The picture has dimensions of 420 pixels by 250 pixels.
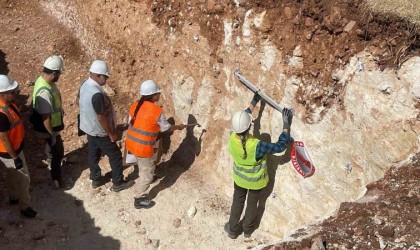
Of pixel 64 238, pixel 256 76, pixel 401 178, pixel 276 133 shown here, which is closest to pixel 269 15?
pixel 256 76

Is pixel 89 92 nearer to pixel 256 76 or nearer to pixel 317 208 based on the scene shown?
pixel 256 76

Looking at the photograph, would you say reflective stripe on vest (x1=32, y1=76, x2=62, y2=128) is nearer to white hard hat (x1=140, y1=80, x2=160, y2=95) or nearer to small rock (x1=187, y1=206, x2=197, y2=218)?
white hard hat (x1=140, y1=80, x2=160, y2=95)

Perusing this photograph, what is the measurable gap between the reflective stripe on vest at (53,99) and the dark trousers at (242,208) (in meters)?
2.87

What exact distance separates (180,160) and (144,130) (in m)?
1.50

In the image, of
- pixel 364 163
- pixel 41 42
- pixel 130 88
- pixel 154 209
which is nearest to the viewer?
pixel 364 163

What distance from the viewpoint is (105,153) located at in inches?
269

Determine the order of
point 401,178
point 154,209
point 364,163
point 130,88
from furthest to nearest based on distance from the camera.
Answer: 1. point 130,88
2. point 154,209
3. point 364,163
4. point 401,178

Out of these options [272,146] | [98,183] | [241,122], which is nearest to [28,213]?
[98,183]

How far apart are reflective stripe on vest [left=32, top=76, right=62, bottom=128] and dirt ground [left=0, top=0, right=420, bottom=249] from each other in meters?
1.14

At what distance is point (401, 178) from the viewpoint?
465 cm

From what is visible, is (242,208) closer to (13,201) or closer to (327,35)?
(327,35)

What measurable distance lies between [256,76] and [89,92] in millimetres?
2347

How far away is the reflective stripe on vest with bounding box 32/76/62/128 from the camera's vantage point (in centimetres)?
647

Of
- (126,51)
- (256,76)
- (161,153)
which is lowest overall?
(161,153)
